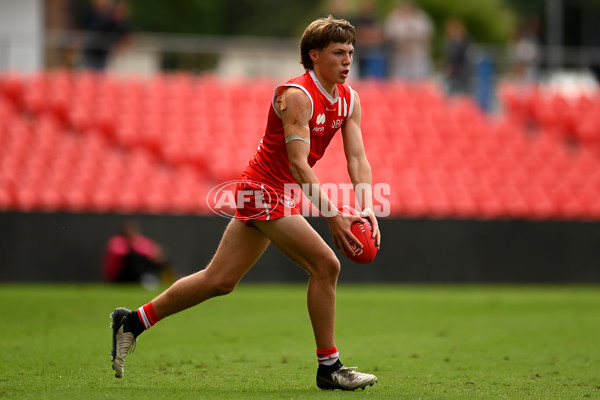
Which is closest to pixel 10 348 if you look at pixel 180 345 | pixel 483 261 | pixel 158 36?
pixel 180 345

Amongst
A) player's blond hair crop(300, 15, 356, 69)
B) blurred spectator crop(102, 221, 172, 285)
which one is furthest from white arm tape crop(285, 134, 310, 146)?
blurred spectator crop(102, 221, 172, 285)

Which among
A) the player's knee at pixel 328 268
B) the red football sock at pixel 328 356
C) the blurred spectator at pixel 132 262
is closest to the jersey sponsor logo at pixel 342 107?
the player's knee at pixel 328 268

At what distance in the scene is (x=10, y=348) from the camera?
7977 millimetres

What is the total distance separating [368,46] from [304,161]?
51.6 feet

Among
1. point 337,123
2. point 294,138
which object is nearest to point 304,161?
point 294,138

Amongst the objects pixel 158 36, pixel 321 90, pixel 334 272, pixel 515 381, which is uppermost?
pixel 158 36

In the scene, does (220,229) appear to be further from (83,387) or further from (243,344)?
(83,387)

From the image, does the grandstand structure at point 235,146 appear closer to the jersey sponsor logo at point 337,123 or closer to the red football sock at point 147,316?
the red football sock at point 147,316

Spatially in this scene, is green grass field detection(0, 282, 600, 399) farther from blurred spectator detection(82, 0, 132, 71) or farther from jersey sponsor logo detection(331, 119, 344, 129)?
blurred spectator detection(82, 0, 132, 71)

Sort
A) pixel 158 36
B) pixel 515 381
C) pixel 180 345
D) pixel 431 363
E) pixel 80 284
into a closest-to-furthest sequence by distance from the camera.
Result: pixel 515 381 < pixel 431 363 < pixel 180 345 < pixel 80 284 < pixel 158 36

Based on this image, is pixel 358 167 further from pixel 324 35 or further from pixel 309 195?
pixel 324 35

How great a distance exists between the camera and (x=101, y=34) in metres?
20.3

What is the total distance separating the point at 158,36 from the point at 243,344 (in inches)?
1479

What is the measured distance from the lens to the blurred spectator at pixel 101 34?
20.3 m
